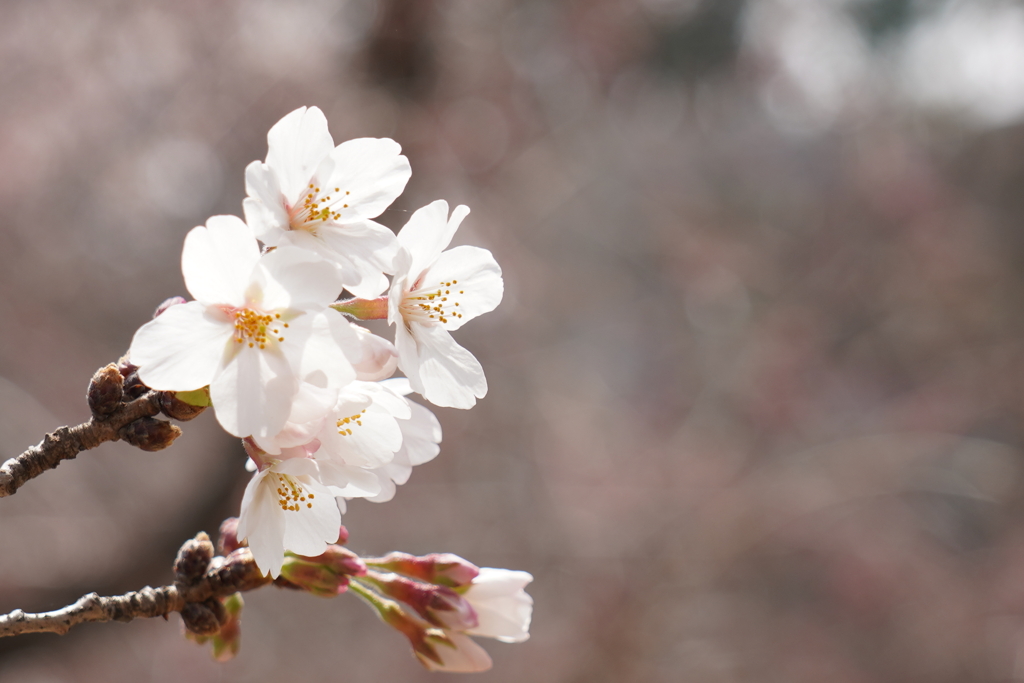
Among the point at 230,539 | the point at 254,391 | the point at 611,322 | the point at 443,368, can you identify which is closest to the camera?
the point at 254,391

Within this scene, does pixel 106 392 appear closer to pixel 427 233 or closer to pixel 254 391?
pixel 254 391

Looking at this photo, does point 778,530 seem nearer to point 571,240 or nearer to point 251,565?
point 571,240

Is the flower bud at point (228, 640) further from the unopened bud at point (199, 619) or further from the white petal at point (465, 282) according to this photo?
the white petal at point (465, 282)

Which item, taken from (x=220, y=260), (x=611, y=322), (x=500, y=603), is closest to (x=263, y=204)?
(x=220, y=260)

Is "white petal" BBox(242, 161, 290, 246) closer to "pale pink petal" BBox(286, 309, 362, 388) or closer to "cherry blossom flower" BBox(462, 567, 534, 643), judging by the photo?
"pale pink petal" BBox(286, 309, 362, 388)

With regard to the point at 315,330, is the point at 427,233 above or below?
above

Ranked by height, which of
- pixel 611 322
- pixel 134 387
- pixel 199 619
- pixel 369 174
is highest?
pixel 611 322
